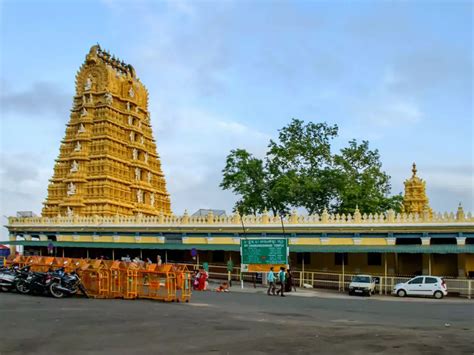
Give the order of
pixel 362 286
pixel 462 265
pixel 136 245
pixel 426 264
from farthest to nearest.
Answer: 1. pixel 136 245
2. pixel 426 264
3. pixel 462 265
4. pixel 362 286

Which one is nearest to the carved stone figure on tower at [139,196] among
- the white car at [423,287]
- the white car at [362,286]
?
the white car at [362,286]

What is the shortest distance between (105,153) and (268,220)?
18.7 metres

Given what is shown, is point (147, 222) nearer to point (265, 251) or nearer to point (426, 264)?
point (265, 251)

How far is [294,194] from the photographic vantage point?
4309 cm

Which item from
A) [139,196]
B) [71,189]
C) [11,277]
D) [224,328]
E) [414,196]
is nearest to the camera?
[224,328]

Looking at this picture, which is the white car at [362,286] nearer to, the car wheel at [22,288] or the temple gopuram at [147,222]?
the temple gopuram at [147,222]

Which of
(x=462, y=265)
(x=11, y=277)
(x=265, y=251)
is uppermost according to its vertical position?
(x=265, y=251)

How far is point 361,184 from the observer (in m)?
44.9

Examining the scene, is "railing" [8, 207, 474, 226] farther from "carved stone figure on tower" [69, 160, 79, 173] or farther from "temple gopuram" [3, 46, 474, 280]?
"carved stone figure on tower" [69, 160, 79, 173]

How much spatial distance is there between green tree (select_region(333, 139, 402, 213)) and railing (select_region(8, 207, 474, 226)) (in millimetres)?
4703

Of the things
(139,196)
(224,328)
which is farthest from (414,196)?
(224,328)

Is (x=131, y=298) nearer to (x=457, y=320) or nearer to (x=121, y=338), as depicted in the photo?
(x=121, y=338)

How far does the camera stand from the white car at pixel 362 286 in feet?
94.8

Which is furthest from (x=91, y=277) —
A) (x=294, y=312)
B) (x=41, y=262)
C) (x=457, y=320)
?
(x=457, y=320)
